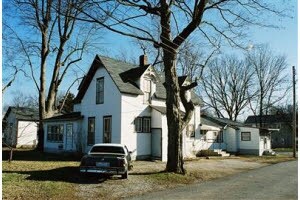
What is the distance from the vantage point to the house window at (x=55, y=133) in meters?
33.3

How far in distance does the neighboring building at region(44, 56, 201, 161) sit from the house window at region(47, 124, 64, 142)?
0.93m

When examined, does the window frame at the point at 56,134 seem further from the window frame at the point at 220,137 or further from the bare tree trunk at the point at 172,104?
the window frame at the point at 220,137

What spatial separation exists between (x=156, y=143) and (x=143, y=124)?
182 cm

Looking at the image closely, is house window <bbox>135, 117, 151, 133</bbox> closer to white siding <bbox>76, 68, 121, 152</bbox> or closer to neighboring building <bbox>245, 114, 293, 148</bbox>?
white siding <bbox>76, 68, 121, 152</bbox>

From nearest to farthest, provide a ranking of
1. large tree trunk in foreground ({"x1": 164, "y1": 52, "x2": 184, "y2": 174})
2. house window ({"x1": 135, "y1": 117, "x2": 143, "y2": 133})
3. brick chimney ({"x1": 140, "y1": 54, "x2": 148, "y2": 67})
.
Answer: large tree trunk in foreground ({"x1": 164, "y1": 52, "x2": 184, "y2": 174})
house window ({"x1": 135, "y1": 117, "x2": 143, "y2": 133})
brick chimney ({"x1": 140, "y1": 54, "x2": 148, "y2": 67})

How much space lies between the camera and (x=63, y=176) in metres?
16.8

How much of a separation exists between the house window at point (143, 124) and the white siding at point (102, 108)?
1.84 metres

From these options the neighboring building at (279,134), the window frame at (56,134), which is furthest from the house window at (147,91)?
the neighboring building at (279,134)

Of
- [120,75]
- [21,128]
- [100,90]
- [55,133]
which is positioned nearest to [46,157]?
[55,133]

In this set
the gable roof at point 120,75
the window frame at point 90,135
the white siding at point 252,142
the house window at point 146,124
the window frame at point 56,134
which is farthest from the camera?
the white siding at point 252,142

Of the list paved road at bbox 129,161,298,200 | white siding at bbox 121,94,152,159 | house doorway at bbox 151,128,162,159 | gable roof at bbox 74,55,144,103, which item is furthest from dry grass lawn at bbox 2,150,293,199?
gable roof at bbox 74,55,144,103

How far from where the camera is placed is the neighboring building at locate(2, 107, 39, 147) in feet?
158

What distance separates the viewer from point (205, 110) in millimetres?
70125

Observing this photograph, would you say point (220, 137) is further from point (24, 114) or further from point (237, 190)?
point (24, 114)
